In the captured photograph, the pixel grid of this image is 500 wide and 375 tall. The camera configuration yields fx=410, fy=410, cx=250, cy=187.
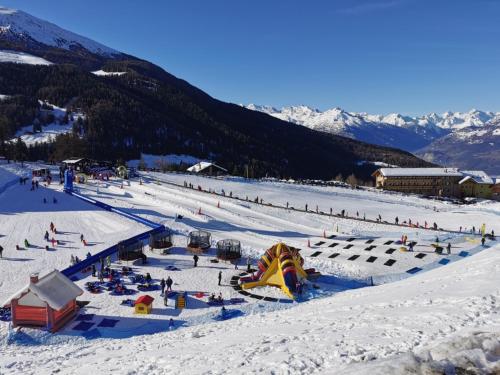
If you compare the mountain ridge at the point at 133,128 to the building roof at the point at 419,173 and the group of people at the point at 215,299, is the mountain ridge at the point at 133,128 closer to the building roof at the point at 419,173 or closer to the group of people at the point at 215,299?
the building roof at the point at 419,173

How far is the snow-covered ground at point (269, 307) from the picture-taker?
11.4m

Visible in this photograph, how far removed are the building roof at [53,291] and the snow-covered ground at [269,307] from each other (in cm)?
142

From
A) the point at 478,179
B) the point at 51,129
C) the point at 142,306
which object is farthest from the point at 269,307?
the point at 51,129

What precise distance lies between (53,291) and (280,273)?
1301cm

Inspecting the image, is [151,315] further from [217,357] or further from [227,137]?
[227,137]

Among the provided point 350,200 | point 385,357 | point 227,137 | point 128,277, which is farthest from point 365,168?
point 385,357

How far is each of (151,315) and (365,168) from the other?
183 metres

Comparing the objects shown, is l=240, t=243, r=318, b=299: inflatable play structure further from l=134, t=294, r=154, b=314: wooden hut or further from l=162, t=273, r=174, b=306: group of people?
l=134, t=294, r=154, b=314: wooden hut

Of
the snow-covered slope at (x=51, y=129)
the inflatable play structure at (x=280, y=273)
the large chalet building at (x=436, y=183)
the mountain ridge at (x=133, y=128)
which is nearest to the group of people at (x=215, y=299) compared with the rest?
the inflatable play structure at (x=280, y=273)

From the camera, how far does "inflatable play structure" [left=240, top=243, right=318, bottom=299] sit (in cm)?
2558

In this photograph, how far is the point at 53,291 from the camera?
20781mm

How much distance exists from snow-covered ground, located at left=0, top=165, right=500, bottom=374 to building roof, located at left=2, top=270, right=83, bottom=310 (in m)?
1.42

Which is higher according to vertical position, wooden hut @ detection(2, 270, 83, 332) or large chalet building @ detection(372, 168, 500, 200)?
large chalet building @ detection(372, 168, 500, 200)

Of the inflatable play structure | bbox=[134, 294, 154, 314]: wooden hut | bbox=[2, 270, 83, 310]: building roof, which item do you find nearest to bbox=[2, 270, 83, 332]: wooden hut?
bbox=[2, 270, 83, 310]: building roof
